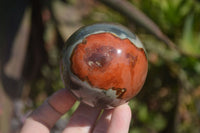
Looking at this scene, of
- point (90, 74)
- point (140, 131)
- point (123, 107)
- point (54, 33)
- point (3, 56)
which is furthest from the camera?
point (54, 33)

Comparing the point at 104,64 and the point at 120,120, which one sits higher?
the point at 104,64

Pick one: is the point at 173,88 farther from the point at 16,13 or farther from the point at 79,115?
the point at 16,13

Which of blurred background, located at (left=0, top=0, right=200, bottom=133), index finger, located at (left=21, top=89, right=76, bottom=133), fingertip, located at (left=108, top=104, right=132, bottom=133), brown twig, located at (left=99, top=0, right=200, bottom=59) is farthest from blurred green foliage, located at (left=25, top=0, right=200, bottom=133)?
fingertip, located at (left=108, top=104, right=132, bottom=133)

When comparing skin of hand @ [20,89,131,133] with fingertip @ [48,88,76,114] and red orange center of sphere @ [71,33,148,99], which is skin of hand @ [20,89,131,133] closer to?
fingertip @ [48,88,76,114]

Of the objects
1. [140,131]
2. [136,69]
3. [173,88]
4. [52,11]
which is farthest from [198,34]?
[136,69]

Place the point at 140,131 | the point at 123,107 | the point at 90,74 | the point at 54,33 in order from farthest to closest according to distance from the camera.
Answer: the point at 54,33 → the point at 140,131 → the point at 123,107 → the point at 90,74

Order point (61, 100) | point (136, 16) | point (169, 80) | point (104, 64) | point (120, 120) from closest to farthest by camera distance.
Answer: point (104, 64), point (120, 120), point (61, 100), point (136, 16), point (169, 80)

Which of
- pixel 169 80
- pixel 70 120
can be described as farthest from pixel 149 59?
pixel 70 120

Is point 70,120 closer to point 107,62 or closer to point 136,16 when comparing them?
point 107,62
